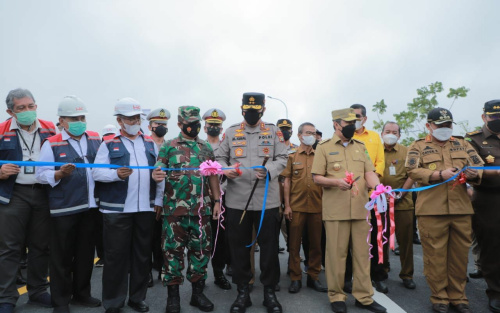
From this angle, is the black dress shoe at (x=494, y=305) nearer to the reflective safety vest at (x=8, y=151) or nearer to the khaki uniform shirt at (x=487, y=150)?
the khaki uniform shirt at (x=487, y=150)

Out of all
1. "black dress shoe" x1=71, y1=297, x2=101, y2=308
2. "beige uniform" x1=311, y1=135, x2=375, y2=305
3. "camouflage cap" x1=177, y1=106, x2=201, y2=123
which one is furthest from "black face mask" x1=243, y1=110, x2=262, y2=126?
"black dress shoe" x1=71, y1=297, x2=101, y2=308

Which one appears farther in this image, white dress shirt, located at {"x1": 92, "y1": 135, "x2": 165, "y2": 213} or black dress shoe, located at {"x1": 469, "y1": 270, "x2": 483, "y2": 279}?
black dress shoe, located at {"x1": 469, "y1": 270, "x2": 483, "y2": 279}

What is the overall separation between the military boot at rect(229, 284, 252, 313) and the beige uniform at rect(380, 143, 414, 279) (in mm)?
2317

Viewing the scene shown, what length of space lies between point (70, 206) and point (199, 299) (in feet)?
6.03

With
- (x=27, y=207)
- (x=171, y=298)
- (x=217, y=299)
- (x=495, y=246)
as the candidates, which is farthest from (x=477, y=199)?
(x=27, y=207)

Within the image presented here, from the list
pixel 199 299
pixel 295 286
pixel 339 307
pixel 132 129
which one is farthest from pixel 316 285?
pixel 132 129

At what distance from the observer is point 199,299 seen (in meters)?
4.08

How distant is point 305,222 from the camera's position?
5.10 m

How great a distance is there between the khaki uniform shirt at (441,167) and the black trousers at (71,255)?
4.04m

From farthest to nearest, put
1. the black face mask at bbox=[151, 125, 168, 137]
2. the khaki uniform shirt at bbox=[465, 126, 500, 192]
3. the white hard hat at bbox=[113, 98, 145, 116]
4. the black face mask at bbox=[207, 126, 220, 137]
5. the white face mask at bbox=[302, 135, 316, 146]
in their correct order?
the black face mask at bbox=[151, 125, 168, 137]
the black face mask at bbox=[207, 126, 220, 137]
the white face mask at bbox=[302, 135, 316, 146]
the khaki uniform shirt at bbox=[465, 126, 500, 192]
the white hard hat at bbox=[113, 98, 145, 116]

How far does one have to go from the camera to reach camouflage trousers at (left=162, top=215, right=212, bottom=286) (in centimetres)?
398

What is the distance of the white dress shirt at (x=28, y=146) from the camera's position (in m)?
4.07

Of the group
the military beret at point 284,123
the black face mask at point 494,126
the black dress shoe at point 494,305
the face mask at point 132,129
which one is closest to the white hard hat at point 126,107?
the face mask at point 132,129

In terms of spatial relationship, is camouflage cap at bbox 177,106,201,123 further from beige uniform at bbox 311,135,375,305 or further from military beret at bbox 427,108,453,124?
military beret at bbox 427,108,453,124
